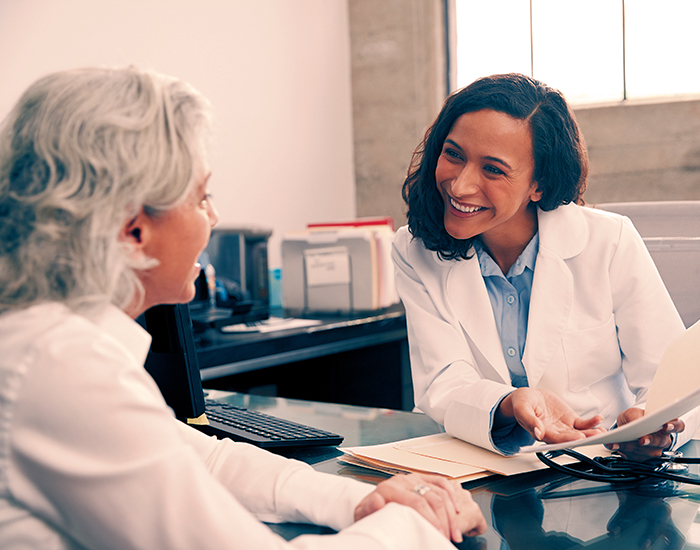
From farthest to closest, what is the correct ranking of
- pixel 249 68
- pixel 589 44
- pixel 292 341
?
pixel 589 44
pixel 249 68
pixel 292 341

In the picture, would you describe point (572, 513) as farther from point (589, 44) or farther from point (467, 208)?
point (589, 44)

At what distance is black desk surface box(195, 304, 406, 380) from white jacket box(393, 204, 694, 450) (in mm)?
989

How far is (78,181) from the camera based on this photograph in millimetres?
608

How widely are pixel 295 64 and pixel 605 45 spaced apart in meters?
1.89

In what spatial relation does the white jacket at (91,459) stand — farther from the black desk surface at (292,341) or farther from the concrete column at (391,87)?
the concrete column at (391,87)

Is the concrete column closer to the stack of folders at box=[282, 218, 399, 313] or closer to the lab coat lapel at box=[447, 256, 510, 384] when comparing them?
the stack of folders at box=[282, 218, 399, 313]

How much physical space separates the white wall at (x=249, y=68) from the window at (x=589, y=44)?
0.94 m

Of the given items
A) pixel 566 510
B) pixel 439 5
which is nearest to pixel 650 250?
pixel 566 510

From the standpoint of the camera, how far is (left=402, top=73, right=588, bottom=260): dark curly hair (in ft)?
4.86

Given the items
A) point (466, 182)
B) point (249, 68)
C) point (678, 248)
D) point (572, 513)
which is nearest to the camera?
point (572, 513)

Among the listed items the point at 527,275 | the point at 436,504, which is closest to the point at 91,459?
the point at 436,504

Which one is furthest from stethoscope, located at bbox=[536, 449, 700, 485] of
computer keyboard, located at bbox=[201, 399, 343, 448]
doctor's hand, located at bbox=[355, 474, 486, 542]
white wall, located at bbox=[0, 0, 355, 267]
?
white wall, located at bbox=[0, 0, 355, 267]

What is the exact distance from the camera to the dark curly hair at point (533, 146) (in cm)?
148

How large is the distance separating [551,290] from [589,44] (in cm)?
318
